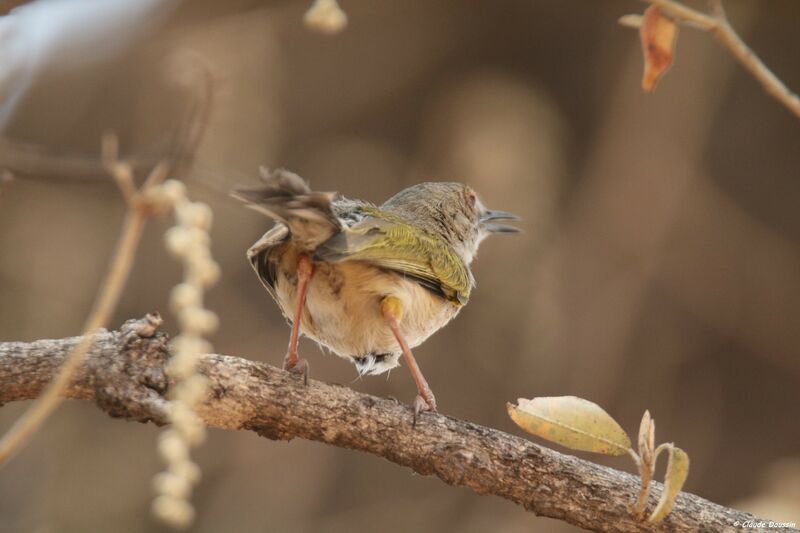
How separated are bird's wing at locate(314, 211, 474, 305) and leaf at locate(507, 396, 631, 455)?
1.19 meters

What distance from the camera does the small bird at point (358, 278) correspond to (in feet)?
10.9

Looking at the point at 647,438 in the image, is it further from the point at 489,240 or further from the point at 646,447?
the point at 489,240

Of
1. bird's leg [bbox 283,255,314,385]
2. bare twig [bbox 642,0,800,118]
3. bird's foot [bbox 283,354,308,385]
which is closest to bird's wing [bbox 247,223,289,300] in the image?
bird's leg [bbox 283,255,314,385]

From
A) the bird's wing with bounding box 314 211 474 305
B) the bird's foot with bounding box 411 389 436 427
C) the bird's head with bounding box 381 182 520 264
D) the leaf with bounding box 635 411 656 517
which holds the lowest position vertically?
the leaf with bounding box 635 411 656 517

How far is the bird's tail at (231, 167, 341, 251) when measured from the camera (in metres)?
2.72

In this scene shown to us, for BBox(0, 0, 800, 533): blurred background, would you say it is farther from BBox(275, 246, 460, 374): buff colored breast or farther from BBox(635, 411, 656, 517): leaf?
BBox(635, 411, 656, 517): leaf

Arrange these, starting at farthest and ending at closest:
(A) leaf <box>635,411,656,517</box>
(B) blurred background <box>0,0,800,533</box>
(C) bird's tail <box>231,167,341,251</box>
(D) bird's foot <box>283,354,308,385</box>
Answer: (B) blurred background <box>0,0,800,533</box> → (D) bird's foot <box>283,354,308,385</box> → (C) bird's tail <box>231,167,341,251</box> → (A) leaf <box>635,411,656,517</box>

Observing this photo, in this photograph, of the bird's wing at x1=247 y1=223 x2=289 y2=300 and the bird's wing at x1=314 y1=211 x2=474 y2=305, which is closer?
the bird's wing at x1=314 y1=211 x2=474 y2=305

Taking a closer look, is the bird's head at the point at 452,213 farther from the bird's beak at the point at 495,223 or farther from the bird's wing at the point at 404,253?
the bird's wing at the point at 404,253

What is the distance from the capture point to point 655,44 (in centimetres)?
189

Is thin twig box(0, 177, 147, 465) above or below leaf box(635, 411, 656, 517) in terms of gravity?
below

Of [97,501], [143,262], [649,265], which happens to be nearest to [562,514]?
[97,501]

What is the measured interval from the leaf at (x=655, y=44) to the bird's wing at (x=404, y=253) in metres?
1.65

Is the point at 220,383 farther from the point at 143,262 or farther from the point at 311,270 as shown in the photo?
the point at 143,262
